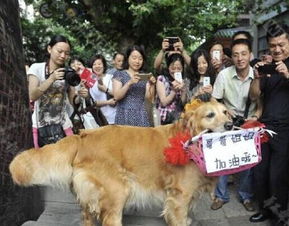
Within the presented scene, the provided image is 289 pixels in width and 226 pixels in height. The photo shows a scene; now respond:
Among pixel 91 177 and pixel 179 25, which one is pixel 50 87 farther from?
pixel 179 25

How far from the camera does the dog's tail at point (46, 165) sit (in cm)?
350

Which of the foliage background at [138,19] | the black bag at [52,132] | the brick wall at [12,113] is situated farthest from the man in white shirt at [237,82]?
the foliage background at [138,19]

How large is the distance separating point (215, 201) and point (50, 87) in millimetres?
2495

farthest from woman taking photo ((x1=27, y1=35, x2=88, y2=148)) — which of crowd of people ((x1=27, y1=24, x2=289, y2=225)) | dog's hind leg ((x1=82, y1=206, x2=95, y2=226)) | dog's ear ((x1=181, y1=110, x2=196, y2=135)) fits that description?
dog's ear ((x1=181, y1=110, x2=196, y2=135))

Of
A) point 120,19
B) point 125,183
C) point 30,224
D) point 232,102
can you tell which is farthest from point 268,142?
point 120,19

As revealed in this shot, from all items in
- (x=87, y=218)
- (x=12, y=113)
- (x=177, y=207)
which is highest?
(x=12, y=113)

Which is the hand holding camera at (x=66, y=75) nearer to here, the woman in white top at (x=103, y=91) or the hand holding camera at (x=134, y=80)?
the hand holding camera at (x=134, y=80)

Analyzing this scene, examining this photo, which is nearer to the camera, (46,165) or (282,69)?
(46,165)

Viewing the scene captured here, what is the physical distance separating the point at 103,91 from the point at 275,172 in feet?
9.85

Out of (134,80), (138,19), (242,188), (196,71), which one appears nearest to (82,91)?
(134,80)

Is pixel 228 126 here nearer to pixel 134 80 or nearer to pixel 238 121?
pixel 238 121

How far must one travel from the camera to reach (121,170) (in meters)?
3.78

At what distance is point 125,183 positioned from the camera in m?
3.78

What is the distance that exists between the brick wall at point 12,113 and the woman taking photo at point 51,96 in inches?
4.8
